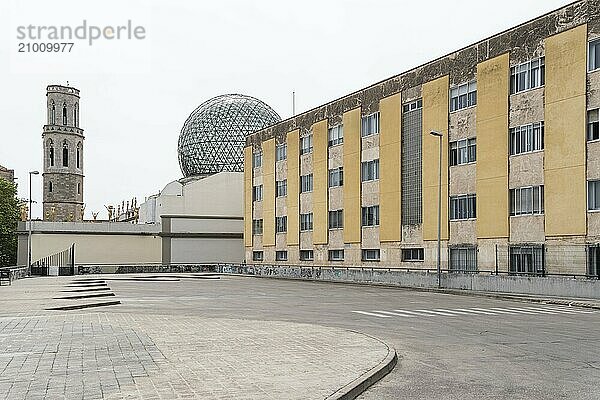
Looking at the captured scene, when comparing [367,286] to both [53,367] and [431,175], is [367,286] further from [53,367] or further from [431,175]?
[53,367]

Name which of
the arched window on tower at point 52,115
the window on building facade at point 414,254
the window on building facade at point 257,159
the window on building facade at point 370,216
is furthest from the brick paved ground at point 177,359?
the arched window on tower at point 52,115

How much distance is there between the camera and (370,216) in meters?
54.5

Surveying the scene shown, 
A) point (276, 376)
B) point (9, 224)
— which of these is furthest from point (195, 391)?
point (9, 224)

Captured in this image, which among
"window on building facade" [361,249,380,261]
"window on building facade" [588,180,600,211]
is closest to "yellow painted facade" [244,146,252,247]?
"window on building facade" [361,249,380,261]

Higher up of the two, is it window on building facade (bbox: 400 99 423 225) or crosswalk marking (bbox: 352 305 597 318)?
window on building facade (bbox: 400 99 423 225)

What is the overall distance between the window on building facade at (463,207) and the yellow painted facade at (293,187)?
70.8 feet

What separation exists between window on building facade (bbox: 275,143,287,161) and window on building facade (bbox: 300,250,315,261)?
376 inches

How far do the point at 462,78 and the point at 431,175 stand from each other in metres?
6.44

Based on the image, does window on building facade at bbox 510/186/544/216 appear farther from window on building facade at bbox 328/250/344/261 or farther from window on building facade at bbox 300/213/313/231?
window on building facade at bbox 300/213/313/231

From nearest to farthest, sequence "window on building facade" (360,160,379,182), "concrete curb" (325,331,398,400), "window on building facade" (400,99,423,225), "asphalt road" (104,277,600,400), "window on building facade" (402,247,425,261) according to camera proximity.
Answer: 1. "concrete curb" (325,331,398,400)
2. "asphalt road" (104,277,600,400)
3. "window on building facade" (402,247,425,261)
4. "window on building facade" (400,99,423,225)
5. "window on building facade" (360,160,379,182)

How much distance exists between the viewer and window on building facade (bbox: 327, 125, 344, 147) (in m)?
58.9

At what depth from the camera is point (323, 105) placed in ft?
202

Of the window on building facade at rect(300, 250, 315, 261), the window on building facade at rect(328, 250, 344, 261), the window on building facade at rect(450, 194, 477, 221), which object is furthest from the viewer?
the window on building facade at rect(300, 250, 315, 261)

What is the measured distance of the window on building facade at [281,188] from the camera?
224ft
